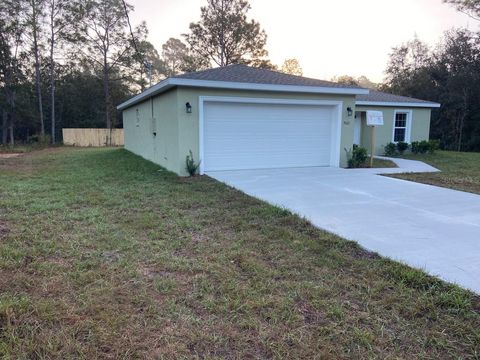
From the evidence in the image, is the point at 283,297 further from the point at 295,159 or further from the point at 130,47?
the point at 130,47

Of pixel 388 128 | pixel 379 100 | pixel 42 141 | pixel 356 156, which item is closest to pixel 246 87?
pixel 356 156

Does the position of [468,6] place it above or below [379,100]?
above

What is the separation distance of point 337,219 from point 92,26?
28.6 meters


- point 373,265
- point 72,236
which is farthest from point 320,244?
point 72,236

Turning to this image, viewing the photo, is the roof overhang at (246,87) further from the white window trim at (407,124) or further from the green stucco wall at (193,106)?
the white window trim at (407,124)

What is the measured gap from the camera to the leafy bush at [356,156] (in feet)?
34.2

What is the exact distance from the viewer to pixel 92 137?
1011 inches

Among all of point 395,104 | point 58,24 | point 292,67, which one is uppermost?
point 58,24

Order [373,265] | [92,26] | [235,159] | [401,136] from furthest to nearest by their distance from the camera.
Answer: [92,26], [401,136], [235,159], [373,265]

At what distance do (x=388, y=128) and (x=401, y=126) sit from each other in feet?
2.69

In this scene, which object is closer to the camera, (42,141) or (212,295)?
(212,295)

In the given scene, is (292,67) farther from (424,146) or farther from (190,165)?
(190,165)

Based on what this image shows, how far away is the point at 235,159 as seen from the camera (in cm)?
978

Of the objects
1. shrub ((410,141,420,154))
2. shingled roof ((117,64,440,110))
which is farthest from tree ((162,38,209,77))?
shingled roof ((117,64,440,110))
